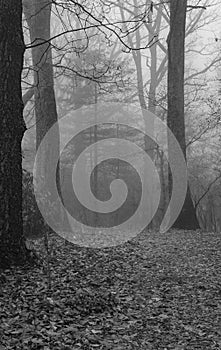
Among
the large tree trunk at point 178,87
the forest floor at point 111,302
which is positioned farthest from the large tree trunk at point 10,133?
the large tree trunk at point 178,87

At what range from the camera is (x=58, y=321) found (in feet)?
15.7

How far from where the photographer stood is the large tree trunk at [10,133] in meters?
5.89

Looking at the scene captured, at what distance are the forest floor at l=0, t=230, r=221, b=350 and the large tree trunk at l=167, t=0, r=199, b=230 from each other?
4.21m

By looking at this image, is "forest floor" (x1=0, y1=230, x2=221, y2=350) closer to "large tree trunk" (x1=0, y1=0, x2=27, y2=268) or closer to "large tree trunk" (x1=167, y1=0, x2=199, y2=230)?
"large tree trunk" (x1=0, y1=0, x2=27, y2=268)

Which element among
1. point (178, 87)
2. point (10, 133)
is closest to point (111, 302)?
point (10, 133)

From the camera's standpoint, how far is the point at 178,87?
41.7ft

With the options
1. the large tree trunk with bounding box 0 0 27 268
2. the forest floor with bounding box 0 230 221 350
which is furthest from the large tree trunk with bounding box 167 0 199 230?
the large tree trunk with bounding box 0 0 27 268

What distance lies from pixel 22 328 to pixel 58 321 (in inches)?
17.5

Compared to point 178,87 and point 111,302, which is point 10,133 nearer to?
point 111,302

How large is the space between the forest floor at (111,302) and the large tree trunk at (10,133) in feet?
1.14

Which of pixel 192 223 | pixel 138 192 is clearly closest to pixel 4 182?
pixel 192 223

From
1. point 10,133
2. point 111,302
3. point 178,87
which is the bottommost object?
point 111,302

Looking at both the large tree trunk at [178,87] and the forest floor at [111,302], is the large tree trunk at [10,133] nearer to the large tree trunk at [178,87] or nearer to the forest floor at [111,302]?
the forest floor at [111,302]

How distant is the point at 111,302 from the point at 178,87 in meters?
8.27
